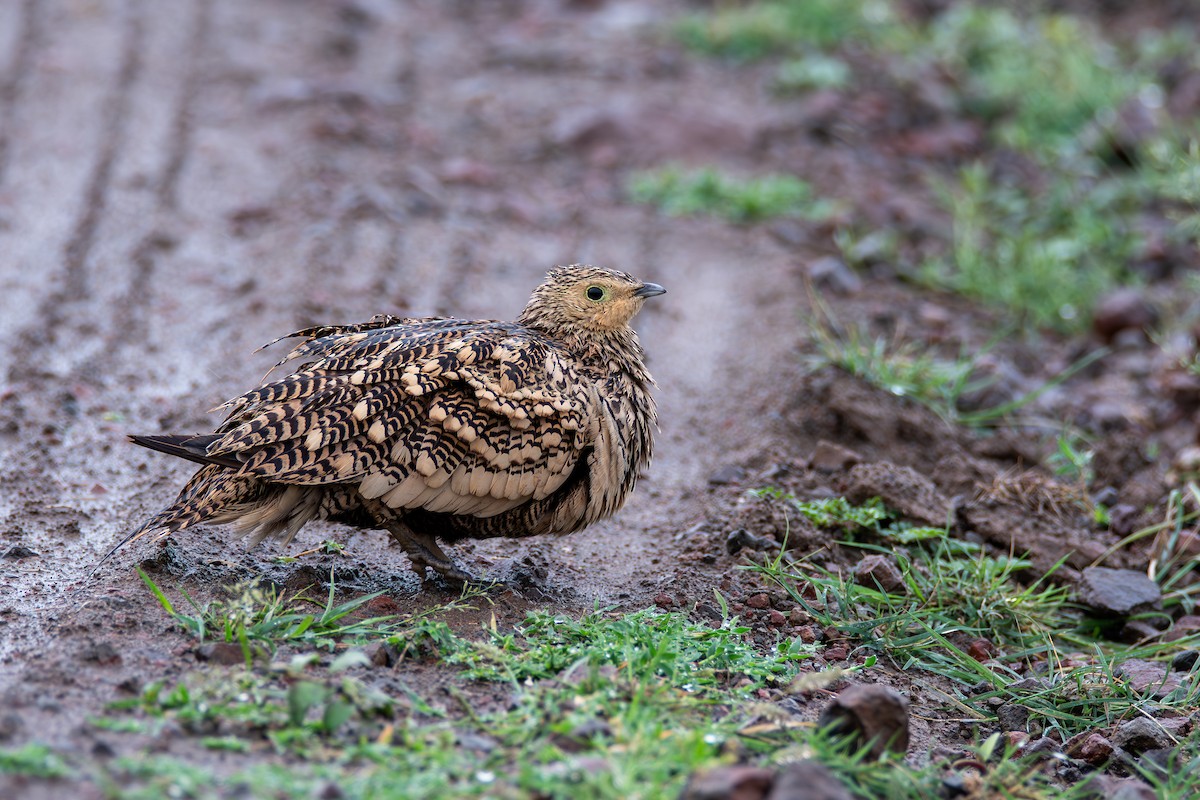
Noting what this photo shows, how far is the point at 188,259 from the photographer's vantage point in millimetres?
7484

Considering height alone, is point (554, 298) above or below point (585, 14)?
below

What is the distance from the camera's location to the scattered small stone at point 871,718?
3.56 meters

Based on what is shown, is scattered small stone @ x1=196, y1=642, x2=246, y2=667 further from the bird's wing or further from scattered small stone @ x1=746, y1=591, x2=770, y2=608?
scattered small stone @ x1=746, y1=591, x2=770, y2=608

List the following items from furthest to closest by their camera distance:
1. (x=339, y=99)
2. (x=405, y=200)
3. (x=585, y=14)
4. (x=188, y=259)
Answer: (x=585, y=14) < (x=339, y=99) < (x=405, y=200) < (x=188, y=259)

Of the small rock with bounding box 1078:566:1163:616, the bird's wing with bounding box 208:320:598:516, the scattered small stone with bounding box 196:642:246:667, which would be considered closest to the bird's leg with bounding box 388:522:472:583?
the bird's wing with bounding box 208:320:598:516

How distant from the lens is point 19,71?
958 centimetres

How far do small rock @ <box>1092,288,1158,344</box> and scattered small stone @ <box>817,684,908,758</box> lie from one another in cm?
499

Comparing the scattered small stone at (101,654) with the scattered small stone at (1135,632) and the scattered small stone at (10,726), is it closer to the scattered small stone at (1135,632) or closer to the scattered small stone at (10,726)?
the scattered small stone at (10,726)

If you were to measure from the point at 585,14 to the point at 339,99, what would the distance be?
3722mm

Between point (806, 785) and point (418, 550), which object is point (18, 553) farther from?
point (806, 785)

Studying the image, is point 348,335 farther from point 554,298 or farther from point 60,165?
point 60,165

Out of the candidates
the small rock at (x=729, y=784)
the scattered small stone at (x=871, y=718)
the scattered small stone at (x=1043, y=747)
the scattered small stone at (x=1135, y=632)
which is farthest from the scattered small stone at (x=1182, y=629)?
the small rock at (x=729, y=784)

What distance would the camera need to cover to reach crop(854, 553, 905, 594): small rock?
16.1ft

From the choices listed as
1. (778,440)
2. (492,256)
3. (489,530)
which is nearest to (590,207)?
(492,256)
